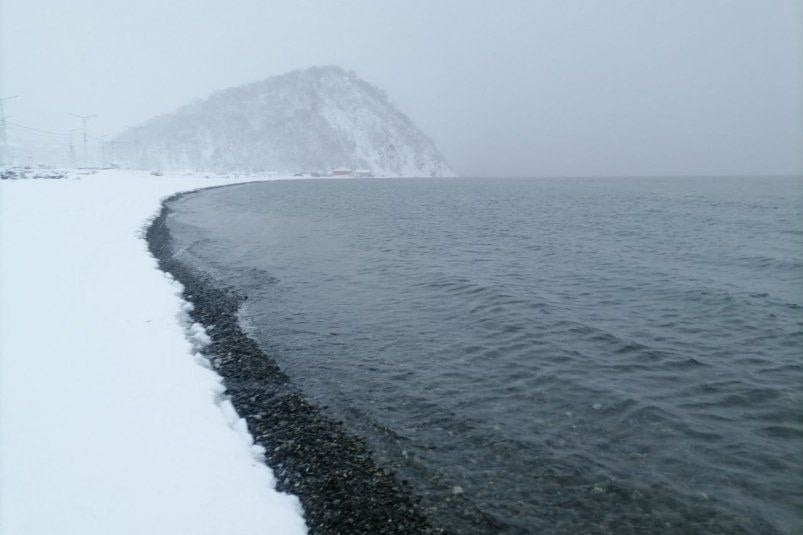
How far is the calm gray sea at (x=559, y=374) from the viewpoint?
796 centimetres

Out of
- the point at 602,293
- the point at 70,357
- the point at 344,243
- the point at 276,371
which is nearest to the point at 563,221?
the point at 344,243

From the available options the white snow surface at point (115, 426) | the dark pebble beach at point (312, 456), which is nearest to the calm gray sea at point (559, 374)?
the dark pebble beach at point (312, 456)

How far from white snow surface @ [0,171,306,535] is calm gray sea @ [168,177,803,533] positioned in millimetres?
2589

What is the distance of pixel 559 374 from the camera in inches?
490

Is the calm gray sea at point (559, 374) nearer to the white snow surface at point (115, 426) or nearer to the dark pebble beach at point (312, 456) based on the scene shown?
the dark pebble beach at point (312, 456)

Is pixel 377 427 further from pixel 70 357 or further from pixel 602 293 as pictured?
pixel 602 293

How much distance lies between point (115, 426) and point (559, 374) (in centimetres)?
1068

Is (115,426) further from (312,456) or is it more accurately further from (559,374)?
(559,374)

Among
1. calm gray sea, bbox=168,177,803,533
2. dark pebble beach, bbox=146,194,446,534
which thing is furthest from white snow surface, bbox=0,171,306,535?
calm gray sea, bbox=168,177,803,533

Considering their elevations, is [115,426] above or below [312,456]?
above

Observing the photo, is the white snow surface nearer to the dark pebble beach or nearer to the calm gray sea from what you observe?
the dark pebble beach

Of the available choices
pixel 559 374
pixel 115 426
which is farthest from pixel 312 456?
pixel 559 374

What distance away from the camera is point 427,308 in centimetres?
1870

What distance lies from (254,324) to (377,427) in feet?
27.4
